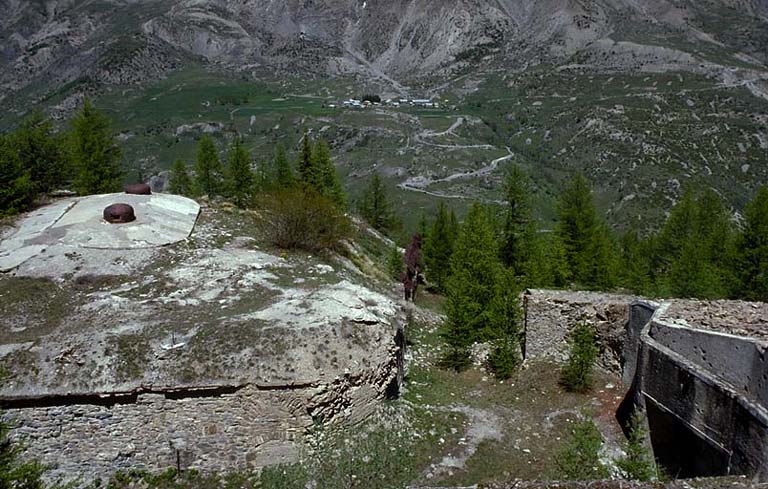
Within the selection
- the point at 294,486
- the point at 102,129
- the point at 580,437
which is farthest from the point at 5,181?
the point at 580,437

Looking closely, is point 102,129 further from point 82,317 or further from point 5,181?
point 82,317

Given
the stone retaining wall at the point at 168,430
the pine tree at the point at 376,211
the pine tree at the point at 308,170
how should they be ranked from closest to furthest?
the stone retaining wall at the point at 168,430 < the pine tree at the point at 308,170 < the pine tree at the point at 376,211

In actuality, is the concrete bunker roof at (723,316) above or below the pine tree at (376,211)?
above

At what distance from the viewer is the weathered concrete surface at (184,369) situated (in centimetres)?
1562

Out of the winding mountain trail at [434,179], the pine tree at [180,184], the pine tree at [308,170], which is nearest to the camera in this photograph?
the pine tree at [308,170]

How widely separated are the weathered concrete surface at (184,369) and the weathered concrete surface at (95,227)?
10.9 feet

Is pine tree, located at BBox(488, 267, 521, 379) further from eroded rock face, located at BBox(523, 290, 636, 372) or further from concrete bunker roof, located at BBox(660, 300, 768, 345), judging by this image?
concrete bunker roof, located at BBox(660, 300, 768, 345)

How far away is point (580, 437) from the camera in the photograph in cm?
1378

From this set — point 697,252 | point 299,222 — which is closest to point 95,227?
point 299,222

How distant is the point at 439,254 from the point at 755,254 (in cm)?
1921

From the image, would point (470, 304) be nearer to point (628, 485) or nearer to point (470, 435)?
point (470, 435)

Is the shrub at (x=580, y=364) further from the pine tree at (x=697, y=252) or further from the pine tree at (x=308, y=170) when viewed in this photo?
the pine tree at (x=308, y=170)

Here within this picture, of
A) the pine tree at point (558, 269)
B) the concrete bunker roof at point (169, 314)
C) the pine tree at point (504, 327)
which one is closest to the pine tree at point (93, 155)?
the concrete bunker roof at point (169, 314)

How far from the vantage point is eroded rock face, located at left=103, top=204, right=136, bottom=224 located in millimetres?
26906
